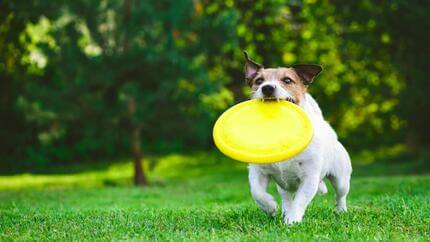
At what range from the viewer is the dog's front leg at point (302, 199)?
6.43 meters

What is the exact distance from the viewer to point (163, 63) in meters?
16.2

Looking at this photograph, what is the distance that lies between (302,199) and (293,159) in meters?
0.40

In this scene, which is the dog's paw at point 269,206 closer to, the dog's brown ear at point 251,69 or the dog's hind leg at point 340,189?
the dog's hind leg at point 340,189

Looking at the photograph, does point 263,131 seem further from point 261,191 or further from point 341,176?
point 341,176

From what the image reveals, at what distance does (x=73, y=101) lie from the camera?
16.3 meters

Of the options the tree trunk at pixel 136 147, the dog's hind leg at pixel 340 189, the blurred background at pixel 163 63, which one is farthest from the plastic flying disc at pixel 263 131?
the tree trunk at pixel 136 147

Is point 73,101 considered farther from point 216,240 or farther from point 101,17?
point 216,240

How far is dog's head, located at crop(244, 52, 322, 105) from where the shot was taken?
6.62 meters

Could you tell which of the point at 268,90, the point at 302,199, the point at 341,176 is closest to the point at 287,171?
the point at 302,199

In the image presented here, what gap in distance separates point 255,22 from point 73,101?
9276mm

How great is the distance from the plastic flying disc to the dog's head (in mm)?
151

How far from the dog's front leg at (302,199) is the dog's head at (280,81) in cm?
84

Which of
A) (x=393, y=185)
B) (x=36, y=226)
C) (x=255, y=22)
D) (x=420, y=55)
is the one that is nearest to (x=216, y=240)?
(x=36, y=226)

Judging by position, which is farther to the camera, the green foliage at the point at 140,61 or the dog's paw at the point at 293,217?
the green foliage at the point at 140,61
